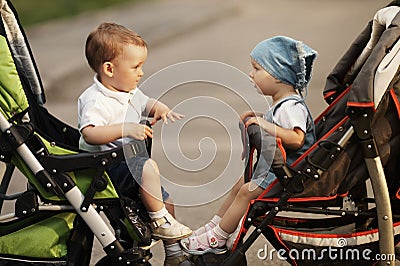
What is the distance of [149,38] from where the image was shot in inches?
520

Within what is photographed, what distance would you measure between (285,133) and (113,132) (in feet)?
2.50

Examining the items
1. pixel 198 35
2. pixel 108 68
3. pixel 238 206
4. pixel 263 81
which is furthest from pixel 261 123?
pixel 198 35

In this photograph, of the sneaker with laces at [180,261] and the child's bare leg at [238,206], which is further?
the sneaker with laces at [180,261]

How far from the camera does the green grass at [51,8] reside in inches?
582

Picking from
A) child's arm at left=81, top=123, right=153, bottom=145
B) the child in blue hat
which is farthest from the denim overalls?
child's arm at left=81, top=123, right=153, bottom=145

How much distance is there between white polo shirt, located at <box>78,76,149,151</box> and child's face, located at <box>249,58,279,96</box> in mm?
525

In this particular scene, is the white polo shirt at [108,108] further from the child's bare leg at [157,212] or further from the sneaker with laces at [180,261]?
the sneaker with laces at [180,261]

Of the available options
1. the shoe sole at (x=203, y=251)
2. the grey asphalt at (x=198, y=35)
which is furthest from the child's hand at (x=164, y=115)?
the grey asphalt at (x=198, y=35)

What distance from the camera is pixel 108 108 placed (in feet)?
13.1

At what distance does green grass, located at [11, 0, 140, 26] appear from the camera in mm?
14789

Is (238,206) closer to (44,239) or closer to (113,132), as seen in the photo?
(113,132)

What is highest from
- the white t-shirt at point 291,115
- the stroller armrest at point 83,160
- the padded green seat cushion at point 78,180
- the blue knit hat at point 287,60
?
the blue knit hat at point 287,60

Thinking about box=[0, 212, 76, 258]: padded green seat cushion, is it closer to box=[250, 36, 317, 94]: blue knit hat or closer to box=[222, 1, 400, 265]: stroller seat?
box=[222, 1, 400, 265]: stroller seat

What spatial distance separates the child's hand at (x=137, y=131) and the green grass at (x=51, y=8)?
10.5m
